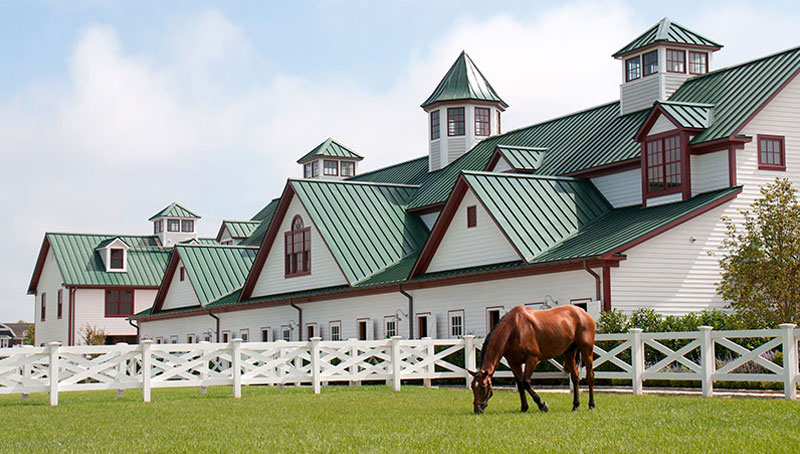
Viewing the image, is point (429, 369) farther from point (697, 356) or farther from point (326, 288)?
point (326, 288)

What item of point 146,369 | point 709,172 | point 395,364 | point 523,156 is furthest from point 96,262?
point 709,172

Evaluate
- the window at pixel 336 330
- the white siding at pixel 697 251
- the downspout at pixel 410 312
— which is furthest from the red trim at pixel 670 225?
the window at pixel 336 330

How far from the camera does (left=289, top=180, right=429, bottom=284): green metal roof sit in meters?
38.8

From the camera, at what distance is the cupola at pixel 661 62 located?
3575 centimetres

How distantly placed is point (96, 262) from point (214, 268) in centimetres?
2057

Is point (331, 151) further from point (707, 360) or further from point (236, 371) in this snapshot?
point (707, 360)

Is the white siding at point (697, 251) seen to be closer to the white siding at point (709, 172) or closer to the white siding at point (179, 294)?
the white siding at point (709, 172)

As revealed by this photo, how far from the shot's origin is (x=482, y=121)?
155 ft

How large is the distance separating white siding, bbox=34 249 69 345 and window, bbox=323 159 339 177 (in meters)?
18.8

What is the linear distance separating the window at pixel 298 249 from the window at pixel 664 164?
15142mm

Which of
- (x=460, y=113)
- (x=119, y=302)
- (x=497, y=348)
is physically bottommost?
(x=119, y=302)

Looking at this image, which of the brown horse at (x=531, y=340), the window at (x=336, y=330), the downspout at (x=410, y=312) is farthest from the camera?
the window at (x=336, y=330)

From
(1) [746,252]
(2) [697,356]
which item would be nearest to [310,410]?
(2) [697,356]

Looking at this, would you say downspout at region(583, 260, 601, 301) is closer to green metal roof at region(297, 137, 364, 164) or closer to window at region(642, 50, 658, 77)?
window at region(642, 50, 658, 77)
